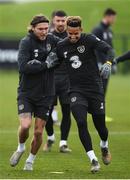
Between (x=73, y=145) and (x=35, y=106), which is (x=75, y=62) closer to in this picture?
(x=35, y=106)

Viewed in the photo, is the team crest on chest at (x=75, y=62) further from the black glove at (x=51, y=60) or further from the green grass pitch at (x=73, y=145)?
the green grass pitch at (x=73, y=145)

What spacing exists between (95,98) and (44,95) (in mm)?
802

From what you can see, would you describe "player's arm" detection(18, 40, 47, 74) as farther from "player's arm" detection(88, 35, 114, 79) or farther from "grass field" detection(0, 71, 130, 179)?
"grass field" detection(0, 71, 130, 179)

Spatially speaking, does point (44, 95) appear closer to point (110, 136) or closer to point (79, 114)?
point (79, 114)

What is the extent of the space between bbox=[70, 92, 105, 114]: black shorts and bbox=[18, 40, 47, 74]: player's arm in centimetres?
67

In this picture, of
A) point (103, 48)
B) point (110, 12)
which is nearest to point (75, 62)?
point (103, 48)

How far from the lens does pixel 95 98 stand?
1266 cm

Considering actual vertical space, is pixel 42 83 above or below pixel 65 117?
above

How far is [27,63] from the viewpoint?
40.6ft

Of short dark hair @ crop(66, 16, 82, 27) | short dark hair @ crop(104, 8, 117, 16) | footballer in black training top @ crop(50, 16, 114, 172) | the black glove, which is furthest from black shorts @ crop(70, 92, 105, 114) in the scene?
short dark hair @ crop(104, 8, 117, 16)

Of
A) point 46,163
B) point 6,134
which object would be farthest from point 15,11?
point 46,163

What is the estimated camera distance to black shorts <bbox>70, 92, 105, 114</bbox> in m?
12.5

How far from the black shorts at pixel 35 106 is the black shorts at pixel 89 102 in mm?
410

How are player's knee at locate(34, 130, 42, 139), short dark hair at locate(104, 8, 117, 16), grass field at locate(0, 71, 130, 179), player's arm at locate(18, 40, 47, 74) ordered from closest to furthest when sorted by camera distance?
grass field at locate(0, 71, 130, 179) → player's arm at locate(18, 40, 47, 74) → player's knee at locate(34, 130, 42, 139) → short dark hair at locate(104, 8, 117, 16)
